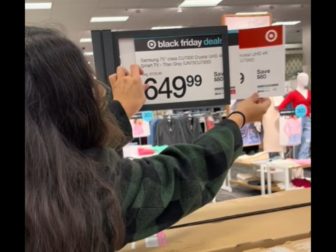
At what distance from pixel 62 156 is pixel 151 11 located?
6876 millimetres

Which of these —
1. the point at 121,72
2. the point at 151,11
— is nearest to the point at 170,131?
the point at 121,72

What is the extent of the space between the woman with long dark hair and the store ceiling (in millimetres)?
5688

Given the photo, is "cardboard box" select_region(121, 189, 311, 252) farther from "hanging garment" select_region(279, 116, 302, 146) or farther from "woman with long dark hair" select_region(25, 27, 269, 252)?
"hanging garment" select_region(279, 116, 302, 146)

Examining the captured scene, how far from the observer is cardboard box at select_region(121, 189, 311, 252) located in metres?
0.84

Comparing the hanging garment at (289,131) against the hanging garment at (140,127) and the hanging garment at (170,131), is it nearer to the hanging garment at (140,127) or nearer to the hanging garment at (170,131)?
the hanging garment at (170,131)

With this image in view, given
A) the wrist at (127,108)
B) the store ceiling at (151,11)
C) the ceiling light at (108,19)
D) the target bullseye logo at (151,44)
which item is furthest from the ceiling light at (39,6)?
the wrist at (127,108)

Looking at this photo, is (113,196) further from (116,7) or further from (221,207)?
(116,7)

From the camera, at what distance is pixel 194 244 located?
2.75ft

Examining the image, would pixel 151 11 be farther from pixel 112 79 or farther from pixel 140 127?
pixel 112 79

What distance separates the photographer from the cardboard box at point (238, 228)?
2.75 feet

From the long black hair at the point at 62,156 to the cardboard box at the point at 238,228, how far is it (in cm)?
30

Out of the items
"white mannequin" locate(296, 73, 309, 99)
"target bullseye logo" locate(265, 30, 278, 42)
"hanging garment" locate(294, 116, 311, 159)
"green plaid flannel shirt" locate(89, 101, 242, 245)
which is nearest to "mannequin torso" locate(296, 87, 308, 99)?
"white mannequin" locate(296, 73, 309, 99)

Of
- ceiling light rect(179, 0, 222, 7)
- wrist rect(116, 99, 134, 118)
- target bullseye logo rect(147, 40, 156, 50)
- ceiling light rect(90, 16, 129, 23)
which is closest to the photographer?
wrist rect(116, 99, 134, 118)

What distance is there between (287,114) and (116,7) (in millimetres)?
4147
